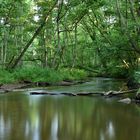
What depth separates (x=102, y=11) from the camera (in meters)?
37.6

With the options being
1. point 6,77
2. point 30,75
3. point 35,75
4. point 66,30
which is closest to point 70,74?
point 66,30

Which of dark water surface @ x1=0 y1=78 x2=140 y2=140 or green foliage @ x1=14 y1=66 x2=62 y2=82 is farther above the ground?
green foliage @ x1=14 y1=66 x2=62 y2=82

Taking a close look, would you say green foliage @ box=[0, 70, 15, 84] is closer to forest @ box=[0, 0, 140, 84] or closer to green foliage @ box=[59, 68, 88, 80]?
forest @ box=[0, 0, 140, 84]

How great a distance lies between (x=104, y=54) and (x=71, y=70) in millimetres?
10260

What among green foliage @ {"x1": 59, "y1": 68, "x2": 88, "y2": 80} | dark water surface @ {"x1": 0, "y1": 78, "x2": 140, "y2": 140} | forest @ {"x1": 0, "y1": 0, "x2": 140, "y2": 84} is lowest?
dark water surface @ {"x1": 0, "y1": 78, "x2": 140, "y2": 140}

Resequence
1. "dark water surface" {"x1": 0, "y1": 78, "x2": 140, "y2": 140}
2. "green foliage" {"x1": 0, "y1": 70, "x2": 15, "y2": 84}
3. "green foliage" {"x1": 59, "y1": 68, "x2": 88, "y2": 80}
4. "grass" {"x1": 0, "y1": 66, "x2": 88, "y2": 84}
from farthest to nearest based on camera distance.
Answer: "green foliage" {"x1": 59, "y1": 68, "x2": 88, "y2": 80}, "grass" {"x1": 0, "y1": 66, "x2": 88, "y2": 84}, "green foliage" {"x1": 0, "y1": 70, "x2": 15, "y2": 84}, "dark water surface" {"x1": 0, "y1": 78, "x2": 140, "y2": 140}

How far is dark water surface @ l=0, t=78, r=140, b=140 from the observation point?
962cm

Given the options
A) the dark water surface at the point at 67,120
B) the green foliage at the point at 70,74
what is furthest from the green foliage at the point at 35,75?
the dark water surface at the point at 67,120

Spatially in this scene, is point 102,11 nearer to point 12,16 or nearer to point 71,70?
point 71,70

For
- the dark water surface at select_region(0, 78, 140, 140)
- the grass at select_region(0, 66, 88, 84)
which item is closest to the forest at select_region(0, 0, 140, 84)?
the grass at select_region(0, 66, 88, 84)

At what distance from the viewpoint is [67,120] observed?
11.9 m

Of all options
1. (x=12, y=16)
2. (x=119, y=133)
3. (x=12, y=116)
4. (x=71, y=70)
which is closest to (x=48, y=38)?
(x=71, y=70)

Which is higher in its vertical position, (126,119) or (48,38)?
(48,38)

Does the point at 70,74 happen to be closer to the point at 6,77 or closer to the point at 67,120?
the point at 6,77
